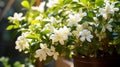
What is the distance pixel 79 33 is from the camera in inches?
36.2

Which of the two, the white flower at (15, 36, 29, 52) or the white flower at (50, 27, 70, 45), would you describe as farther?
the white flower at (15, 36, 29, 52)

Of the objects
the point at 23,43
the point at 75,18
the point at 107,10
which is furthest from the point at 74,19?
the point at 23,43

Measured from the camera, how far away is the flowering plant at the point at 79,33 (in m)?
0.91

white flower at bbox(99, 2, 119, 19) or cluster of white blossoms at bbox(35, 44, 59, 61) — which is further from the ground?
white flower at bbox(99, 2, 119, 19)

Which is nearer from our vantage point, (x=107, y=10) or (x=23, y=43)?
(x=107, y=10)

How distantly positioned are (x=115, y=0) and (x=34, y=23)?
1.15ft

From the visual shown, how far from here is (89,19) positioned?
935 mm

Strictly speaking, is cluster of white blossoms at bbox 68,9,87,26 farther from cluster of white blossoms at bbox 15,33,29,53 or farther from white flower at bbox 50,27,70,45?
cluster of white blossoms at bbox 15,33,29,53

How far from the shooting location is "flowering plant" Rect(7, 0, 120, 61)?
911 millimetres

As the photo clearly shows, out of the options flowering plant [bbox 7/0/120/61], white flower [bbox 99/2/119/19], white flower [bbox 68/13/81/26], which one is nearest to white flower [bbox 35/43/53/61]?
flowering plant [bbox 7/0/120/61]

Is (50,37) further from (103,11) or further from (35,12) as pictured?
(35,12)

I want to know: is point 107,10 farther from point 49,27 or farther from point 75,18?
point 49,27

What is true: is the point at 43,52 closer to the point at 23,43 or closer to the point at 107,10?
the point at 23,43

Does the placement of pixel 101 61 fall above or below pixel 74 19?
below
